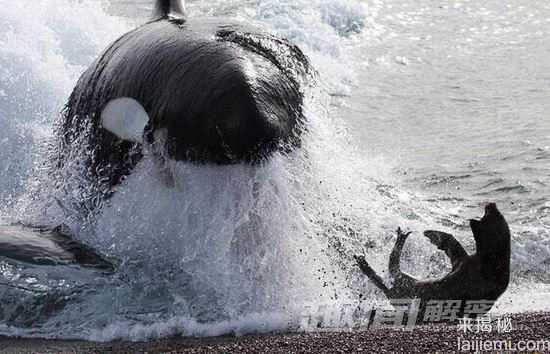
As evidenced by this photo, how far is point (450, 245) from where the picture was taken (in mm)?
6949

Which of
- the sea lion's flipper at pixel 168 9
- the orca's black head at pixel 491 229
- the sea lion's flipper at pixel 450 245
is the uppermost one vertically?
the sea lion's flipper at pixel 168 9

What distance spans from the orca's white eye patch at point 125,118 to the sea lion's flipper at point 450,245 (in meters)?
2.22

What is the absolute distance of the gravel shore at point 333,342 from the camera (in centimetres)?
571

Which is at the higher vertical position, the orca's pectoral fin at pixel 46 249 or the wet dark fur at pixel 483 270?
the wet dark fur at pixel 483 270

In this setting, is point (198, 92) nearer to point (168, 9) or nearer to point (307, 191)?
point (307, 191)

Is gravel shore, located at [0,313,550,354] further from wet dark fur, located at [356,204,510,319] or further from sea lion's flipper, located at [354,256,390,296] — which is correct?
sea lion's flipper, located at [354,256,390,296]

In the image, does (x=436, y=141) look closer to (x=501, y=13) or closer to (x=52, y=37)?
(x=52, y=37)

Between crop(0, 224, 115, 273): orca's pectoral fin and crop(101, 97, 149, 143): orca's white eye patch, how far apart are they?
93cm

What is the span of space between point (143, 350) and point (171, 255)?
1.15m

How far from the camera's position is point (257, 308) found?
22.0 feet

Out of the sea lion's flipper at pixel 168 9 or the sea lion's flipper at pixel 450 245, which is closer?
the sea lion's flipper at pixel 450 245

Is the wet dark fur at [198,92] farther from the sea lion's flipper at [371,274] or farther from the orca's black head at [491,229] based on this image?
the orca's black head at [491,229]

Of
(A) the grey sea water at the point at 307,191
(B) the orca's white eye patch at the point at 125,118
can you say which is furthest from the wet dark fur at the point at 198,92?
(A) the grey sea water at the point at 307,191

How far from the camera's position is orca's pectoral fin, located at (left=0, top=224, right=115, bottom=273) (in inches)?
281
